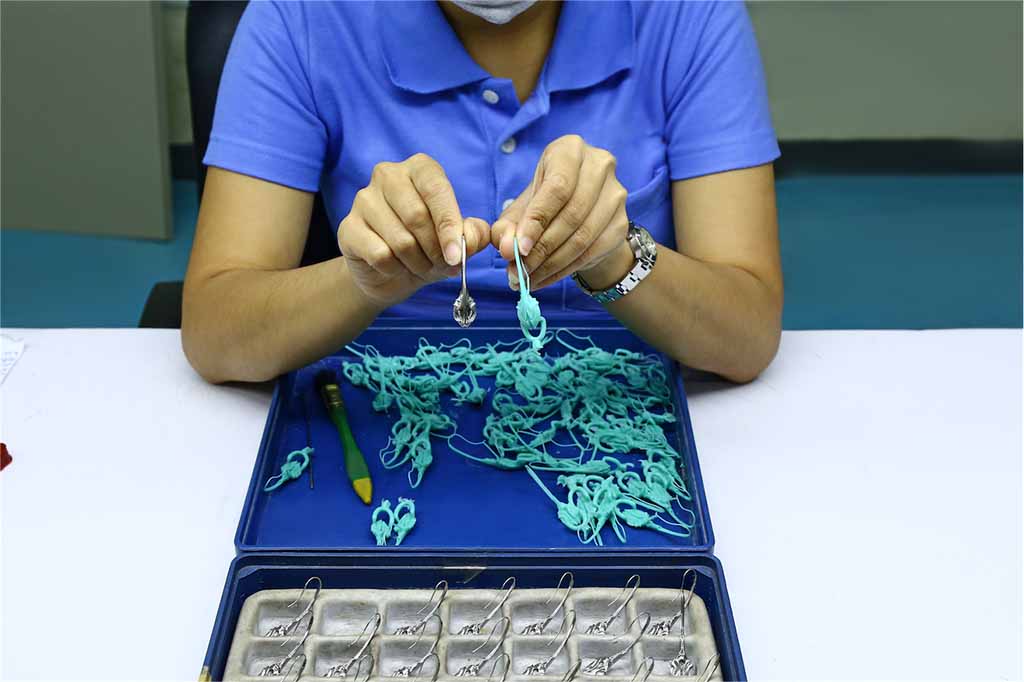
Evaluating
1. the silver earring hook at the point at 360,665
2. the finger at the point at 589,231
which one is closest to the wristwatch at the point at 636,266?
the finger at the point at 589,231

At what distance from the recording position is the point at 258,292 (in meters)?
1.10

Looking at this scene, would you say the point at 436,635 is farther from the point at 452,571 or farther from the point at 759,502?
the point at 759,502

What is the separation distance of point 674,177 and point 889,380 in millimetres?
339

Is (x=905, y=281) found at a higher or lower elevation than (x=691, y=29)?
lower

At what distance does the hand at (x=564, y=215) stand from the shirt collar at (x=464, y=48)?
34 cm

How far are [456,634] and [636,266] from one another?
406 millimetres

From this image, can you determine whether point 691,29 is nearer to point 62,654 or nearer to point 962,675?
point 962,675

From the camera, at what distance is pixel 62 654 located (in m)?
0.80

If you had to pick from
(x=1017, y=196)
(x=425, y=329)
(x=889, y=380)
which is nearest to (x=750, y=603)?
(x=889, y=380)

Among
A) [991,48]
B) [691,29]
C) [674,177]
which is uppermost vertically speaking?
[691,29]

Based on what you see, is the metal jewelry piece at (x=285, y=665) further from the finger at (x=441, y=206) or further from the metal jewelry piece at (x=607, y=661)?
the finger at (x=441, y=206)

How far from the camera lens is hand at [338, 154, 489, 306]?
841 mm

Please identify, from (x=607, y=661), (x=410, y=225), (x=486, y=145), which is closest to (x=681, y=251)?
(x=486, y=145)

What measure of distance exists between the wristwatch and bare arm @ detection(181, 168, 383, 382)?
0.75ft
